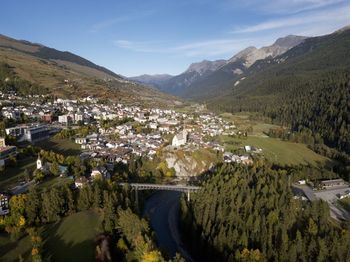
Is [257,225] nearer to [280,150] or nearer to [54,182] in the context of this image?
[54,182]

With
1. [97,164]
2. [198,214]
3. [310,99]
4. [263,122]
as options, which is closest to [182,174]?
[97,164]

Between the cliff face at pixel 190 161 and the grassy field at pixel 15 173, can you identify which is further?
the cliff face at pixel 190 161

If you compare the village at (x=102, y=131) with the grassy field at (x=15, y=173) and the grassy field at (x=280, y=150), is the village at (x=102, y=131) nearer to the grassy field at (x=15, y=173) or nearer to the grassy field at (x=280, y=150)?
the grassy field at (x=15, y=173)

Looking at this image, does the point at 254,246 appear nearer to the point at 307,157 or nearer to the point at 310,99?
the point at 307,157

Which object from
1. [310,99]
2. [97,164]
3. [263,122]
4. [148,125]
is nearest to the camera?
[97,164]

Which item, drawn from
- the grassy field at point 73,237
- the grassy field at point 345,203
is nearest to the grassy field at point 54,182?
the grassy field at point 73,237

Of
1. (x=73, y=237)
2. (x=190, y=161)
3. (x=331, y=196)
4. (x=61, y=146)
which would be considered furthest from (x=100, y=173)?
(x=331, y=196)

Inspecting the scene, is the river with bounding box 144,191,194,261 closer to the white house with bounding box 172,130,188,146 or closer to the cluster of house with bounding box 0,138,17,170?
the white house with bounding box 172,130,188,146
